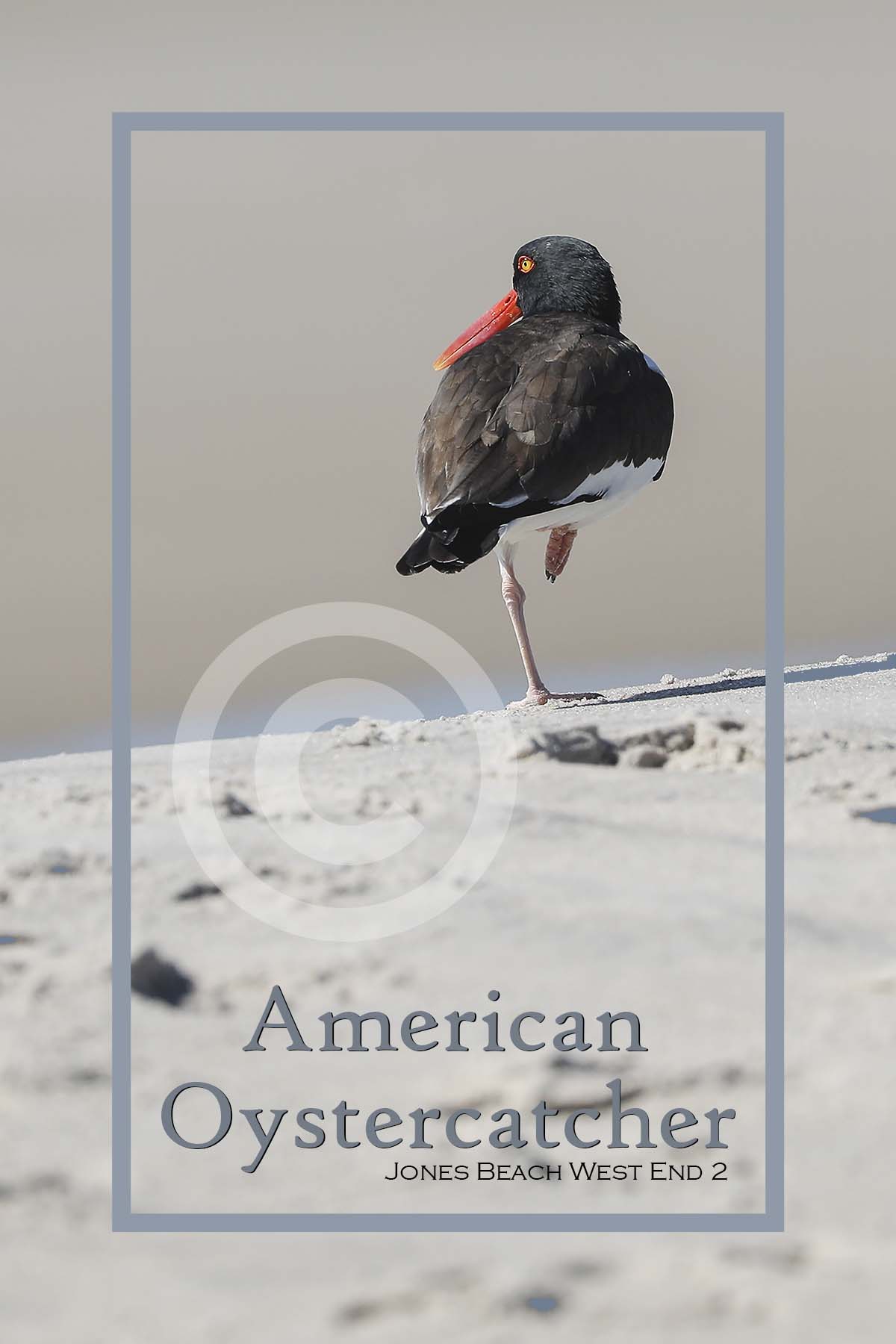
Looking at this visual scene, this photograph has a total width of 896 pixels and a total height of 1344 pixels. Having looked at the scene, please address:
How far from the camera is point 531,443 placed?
4648 mm

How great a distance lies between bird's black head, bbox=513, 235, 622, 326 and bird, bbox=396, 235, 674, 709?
0.26 meters

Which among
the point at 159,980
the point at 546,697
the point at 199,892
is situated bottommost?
the point at 159,980

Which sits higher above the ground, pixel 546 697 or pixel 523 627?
pixel 523 627

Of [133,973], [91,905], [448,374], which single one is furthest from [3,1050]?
[448,374]

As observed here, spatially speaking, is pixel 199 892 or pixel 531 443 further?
pixel 531 443

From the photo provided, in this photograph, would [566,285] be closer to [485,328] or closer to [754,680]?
[485,328]

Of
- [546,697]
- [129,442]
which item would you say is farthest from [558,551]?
[129,442]

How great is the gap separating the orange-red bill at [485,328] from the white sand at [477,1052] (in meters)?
1.88

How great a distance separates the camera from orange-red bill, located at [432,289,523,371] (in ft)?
16.7

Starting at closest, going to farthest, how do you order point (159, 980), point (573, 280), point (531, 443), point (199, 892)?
point (159, 980) → point (199, 892) → point (531, 443) → point (573, 280)

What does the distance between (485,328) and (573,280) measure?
58 centimetres

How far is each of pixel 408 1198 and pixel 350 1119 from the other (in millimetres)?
191

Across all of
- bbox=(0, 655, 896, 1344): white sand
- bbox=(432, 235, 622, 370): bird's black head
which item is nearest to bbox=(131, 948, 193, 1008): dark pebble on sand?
bbox=(0, 655, 896, 1344): white sand

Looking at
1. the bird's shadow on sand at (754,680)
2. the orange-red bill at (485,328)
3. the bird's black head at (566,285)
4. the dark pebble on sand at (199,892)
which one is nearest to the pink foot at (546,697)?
the bird's shadow on sand at (754,680)
